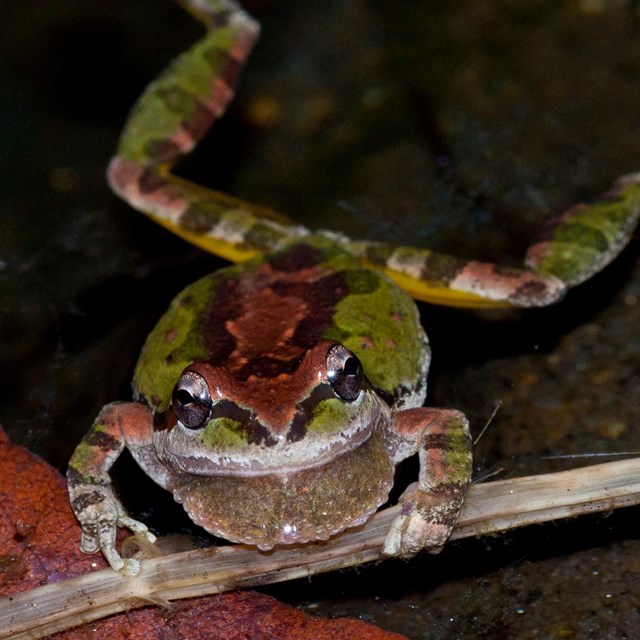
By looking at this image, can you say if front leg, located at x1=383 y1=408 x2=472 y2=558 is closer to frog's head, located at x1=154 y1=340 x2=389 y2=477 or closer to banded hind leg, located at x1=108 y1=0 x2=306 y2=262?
frog's head, located at x1=154 y1=340 x2=389 y2=477

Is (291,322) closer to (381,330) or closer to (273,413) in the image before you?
(381,330)

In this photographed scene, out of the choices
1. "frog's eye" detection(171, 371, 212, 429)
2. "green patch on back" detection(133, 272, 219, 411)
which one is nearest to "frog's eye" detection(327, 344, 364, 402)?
"frog's eye" detection(171, 371, 212, 429)

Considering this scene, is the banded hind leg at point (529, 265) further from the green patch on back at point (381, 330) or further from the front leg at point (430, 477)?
the front leg at point (430, 477)

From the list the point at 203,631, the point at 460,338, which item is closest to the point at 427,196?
the point at 460,338

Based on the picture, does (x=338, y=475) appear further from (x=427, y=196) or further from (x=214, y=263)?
(x=427, y=196)

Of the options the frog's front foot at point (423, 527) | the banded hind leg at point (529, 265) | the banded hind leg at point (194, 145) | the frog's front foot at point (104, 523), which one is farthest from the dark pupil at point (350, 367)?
the banded hind leg at point (194, 145)

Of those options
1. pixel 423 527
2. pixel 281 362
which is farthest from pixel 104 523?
pixel 423 527
